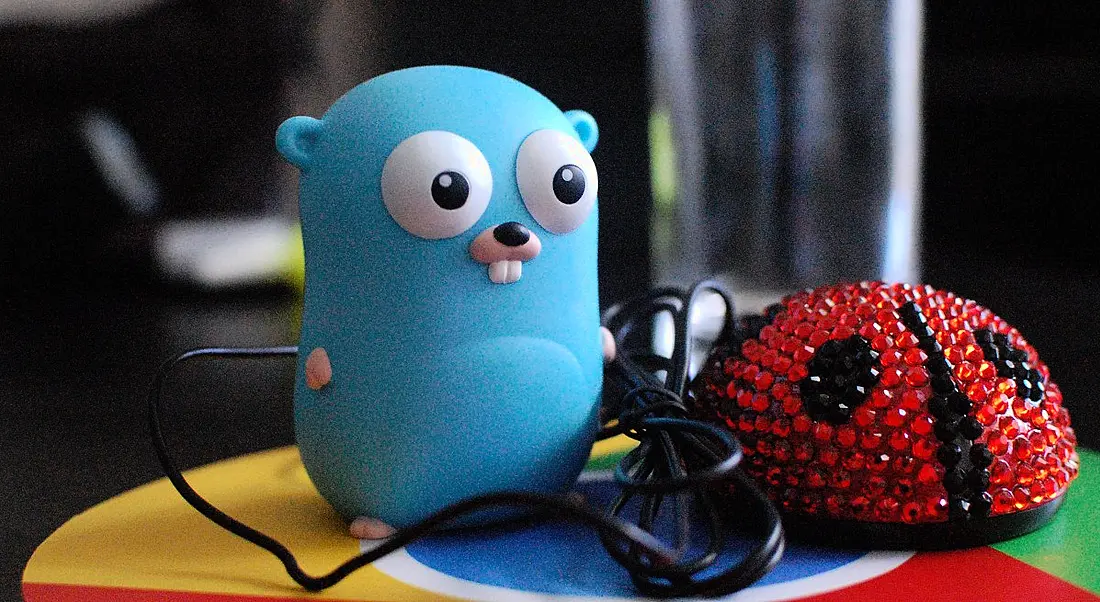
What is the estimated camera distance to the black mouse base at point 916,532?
1.44 feet

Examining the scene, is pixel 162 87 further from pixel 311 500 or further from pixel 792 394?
pixel 792 394

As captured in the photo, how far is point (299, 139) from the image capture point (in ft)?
1.57

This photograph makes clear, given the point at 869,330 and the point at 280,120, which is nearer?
the point at 869,330

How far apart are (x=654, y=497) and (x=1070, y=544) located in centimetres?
18

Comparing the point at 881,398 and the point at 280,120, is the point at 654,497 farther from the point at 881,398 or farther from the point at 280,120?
the point at 280,120

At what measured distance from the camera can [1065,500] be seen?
497mm

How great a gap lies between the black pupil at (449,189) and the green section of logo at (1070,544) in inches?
10.5

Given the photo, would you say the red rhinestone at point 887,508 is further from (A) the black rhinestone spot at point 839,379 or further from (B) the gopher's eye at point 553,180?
(B) the gopher's eye at point 553,180

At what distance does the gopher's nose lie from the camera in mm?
443

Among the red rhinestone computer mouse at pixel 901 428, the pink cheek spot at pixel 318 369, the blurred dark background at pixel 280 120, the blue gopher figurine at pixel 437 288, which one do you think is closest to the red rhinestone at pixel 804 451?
the red rhinestone computer mouse at pixel 901 428

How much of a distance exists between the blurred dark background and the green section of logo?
20.4 inches

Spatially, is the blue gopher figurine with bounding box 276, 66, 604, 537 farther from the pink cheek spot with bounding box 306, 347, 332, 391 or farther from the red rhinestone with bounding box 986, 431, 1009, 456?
the red rhinestone with bounding box 986, 431, 1009, 456

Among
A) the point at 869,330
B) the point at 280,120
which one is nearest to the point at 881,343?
the point at 869,330

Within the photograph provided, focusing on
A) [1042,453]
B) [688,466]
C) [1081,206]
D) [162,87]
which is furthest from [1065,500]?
[162,87]
